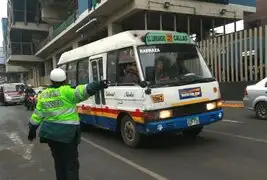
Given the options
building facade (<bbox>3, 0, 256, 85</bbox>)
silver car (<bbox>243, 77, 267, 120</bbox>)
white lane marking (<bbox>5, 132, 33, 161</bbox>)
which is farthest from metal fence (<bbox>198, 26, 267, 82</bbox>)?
white lane marking (<bbox>5, 132, 33, 161</bbox>)

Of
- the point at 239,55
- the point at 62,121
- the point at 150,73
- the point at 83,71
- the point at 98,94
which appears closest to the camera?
the point at 62,121

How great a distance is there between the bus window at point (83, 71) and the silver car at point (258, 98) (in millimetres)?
Answer: 5241

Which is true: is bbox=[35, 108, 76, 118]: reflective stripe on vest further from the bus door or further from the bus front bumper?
the bus door

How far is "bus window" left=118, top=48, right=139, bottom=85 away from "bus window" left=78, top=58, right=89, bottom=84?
6.66 ft

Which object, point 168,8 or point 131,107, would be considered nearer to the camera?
point 131,107

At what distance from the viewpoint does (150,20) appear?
27.3m

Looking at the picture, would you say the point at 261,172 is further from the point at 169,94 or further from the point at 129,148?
the point at 129,148

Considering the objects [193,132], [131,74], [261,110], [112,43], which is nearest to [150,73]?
[131,74]

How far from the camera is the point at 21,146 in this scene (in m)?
10.1

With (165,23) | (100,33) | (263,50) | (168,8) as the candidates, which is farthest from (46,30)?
(263,50)

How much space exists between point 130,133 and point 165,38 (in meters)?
2.16

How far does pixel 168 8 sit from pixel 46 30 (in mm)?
32325

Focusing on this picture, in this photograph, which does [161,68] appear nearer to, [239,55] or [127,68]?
[127,68]

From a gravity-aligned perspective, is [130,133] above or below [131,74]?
below
